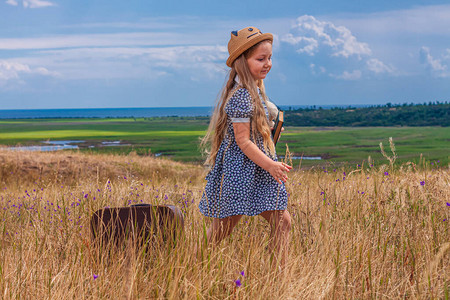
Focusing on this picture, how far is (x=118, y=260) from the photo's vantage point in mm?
3107

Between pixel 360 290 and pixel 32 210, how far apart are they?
3748 mm

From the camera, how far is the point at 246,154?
3248 millimetres

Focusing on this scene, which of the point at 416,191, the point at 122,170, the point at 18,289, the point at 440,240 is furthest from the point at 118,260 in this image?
the point at 122,170

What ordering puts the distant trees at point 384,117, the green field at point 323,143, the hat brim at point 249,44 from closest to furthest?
the hat brim at point 249,44, the green field at point 323,143, the distant trees at point 384,117

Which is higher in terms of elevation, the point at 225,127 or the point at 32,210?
the point at 225,127

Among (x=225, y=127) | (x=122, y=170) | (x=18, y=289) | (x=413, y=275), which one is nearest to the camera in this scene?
(x=18, y=289)

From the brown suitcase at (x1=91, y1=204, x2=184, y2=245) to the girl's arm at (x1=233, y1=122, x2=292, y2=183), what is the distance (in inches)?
24.6

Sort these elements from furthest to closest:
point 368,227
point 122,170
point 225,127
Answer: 1. point 122,170
2. point 368,227
3. point 225,127

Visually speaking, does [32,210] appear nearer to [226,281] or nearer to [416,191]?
[226,281]

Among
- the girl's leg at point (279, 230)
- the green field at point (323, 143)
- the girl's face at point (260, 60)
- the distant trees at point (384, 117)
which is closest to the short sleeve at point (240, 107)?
the girl's face at point (260, 60)

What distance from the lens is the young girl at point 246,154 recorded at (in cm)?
326

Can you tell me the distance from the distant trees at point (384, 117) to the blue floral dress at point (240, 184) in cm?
4681

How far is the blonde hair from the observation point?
11.0ft

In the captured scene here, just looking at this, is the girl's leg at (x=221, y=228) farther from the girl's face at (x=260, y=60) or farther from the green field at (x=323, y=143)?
the green field at (x=323, y=143)
